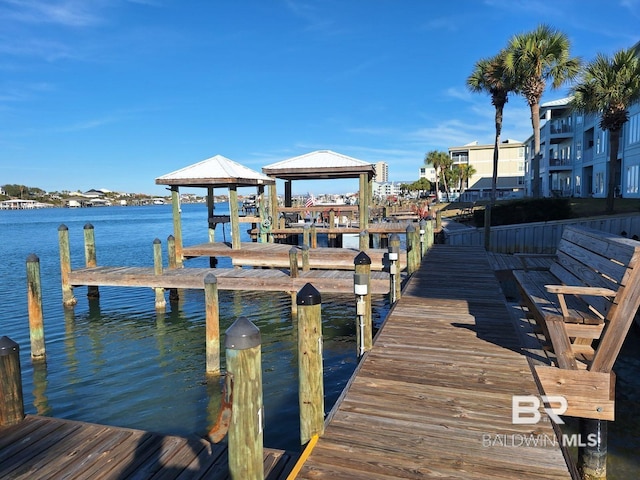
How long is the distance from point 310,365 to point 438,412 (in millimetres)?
1316

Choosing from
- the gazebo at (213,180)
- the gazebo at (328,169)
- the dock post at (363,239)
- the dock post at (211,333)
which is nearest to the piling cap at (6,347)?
the dock post at (211,333)

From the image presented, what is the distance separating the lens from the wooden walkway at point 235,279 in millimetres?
12320

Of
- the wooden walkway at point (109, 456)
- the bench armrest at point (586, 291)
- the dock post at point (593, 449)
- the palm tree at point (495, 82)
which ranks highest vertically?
the palm tree at point (495, 82)

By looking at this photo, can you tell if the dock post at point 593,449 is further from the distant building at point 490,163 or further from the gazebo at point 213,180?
the distant building at point 490,163

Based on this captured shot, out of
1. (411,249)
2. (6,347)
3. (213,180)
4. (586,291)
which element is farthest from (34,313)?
(586,291)

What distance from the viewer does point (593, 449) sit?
5.38 meters

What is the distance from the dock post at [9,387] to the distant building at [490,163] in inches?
3073

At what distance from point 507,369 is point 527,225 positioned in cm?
1551

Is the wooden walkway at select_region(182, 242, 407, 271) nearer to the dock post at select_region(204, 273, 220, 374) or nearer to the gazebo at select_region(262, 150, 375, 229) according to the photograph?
the gazebo at select_region(262, 150, 375, 229)

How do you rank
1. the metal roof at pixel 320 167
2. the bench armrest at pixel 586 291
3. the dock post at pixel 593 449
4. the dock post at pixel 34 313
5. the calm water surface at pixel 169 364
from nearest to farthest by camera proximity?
the bench armrest at pixel 586 291
the dock post at pixel 593 449
the calm water surface at pixel 169 364
the dock post at pixel 34 313
the metal roof at pixel 320 167

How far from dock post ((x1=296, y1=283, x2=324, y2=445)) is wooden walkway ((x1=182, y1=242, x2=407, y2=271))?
10894mm

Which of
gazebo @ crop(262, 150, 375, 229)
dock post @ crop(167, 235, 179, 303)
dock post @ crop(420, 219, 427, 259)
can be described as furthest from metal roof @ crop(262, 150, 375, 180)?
dock post @ crop(167, 235, 179, 303)

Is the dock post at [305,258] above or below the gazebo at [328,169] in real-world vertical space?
below

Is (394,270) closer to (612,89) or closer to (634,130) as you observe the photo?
(612,89)
